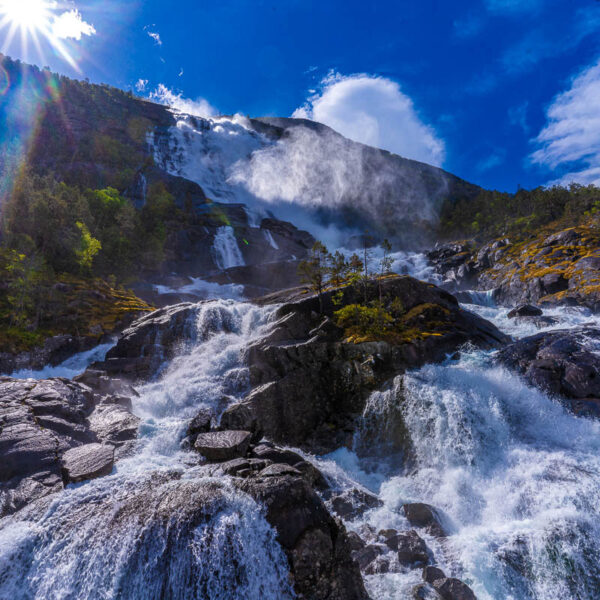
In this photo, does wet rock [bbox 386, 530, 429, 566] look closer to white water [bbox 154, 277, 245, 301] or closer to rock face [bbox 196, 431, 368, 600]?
rock face [bbox 196, 431, 368, 600]

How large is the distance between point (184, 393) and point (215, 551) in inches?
613

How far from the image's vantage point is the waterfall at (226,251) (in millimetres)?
71250

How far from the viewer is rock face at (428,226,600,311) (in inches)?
1395

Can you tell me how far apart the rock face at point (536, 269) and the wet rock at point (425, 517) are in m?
30.2

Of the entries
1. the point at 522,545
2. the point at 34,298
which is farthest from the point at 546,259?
the point at 34,298

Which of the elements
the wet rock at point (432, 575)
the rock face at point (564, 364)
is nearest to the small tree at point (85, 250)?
the rock face at point (564, 364)

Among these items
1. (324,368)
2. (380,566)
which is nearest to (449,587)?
(380,566)

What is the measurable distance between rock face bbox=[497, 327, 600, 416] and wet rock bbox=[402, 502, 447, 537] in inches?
335

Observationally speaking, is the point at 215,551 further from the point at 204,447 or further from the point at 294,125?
the point at 294,125

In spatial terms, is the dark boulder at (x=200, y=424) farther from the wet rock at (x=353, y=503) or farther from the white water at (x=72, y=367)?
the white water at (x=72, y=367)

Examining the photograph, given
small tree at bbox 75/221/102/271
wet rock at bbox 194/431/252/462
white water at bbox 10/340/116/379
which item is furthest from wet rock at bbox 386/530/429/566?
small tree at bbox 75/221/102/271

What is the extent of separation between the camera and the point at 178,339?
1202 inches

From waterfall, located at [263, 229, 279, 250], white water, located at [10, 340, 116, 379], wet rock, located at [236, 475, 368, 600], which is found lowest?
wet rock, located at [236, 475, 368, 600]

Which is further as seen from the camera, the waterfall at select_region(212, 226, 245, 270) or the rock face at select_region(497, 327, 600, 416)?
the waterfall at select_region(212, 226, 245, 270)
